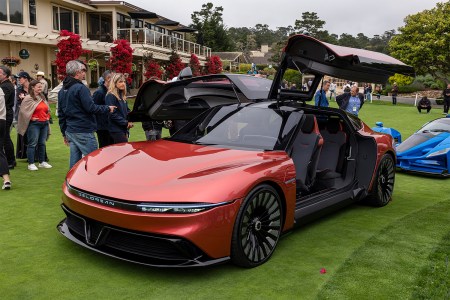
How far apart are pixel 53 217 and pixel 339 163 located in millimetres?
3640

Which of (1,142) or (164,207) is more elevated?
(1,142)

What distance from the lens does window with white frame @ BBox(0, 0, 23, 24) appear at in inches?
923

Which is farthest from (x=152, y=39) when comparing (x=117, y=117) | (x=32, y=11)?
(x=117, y=117)

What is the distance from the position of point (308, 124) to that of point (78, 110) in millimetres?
3094

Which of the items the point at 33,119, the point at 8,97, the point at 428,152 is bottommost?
the point at 428,152

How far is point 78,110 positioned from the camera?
599 cm

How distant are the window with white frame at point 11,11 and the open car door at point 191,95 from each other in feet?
69.7

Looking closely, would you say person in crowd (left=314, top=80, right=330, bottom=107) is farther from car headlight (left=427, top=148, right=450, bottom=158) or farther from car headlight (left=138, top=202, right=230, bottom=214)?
car headlight (left=138, top=202, right=230, bottom=214)

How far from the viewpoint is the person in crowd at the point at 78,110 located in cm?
590

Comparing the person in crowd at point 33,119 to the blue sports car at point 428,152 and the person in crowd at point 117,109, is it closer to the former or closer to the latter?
the person in crowd at point 117,109

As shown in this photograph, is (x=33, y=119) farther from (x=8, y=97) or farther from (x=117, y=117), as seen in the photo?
(x=117, y=117)

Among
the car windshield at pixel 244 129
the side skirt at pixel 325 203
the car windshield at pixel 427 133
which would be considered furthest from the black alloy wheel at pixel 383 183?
the car windshield at pixel 427 133

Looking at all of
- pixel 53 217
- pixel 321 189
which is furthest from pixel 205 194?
pixel 53 217

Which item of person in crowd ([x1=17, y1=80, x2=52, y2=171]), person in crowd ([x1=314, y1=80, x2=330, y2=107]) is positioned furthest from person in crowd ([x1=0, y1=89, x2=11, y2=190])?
person in crowd ([x1=314, y1=80, x2=330, y2=107])
